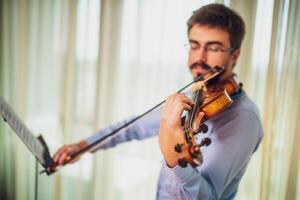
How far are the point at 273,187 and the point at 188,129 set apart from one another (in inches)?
21.6

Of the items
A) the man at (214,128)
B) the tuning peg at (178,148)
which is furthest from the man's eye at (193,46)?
the tuning peg at (178,148)

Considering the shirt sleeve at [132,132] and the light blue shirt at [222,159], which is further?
the shirt sleeve at [132,132]

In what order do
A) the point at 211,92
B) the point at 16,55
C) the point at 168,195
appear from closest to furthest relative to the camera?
the point at 211,92 → the point at 168,195 → the point at 16,55

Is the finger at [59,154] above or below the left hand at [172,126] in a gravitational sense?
below

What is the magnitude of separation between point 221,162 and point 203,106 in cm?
16

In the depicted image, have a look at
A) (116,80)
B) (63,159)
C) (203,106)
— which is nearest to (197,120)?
(203,106)

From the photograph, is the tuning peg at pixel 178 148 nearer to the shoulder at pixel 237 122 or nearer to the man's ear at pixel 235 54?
the shoulder at pixel 237 122

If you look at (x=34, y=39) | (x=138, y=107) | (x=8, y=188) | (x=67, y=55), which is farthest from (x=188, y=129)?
(x=8, y=188)

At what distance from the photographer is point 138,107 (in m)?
1.46

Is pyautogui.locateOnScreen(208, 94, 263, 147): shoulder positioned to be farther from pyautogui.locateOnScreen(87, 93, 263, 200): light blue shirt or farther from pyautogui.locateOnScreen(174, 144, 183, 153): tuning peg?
pyautogui.locateOnScreen(174, 144, 183, 153): tuning peg

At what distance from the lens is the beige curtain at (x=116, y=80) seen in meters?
1.09

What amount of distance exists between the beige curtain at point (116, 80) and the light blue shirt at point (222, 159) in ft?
0.57

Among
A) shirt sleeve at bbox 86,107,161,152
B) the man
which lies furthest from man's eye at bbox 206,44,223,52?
shirt sleeve at bbox 86,107,161,152

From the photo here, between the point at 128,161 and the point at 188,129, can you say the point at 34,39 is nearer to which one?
the point at 128,161
